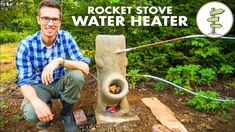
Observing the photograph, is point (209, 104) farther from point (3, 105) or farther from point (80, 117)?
point (3, 105)

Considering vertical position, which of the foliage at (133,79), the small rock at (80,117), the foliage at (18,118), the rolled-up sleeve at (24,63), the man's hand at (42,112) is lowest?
the foliage at (18,118)

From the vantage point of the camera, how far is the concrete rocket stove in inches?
140

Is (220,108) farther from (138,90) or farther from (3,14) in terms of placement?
(3,14)

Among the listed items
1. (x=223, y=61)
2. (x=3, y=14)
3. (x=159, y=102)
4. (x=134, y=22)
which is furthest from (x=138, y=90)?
(x=3, y=14)

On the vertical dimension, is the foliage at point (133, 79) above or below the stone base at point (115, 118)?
above

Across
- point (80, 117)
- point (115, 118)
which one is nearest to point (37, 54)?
point (80, 117)

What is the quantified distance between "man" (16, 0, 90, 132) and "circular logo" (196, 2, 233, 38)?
2152 millimetres

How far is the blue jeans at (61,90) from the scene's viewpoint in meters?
3.23

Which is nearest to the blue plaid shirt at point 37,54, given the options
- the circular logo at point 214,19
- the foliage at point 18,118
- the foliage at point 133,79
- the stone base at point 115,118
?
the stone base at point 115,118

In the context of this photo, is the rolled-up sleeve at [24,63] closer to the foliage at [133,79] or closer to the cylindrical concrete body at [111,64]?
the cylindrical concrete body at [111,64]

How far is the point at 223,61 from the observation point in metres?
5.34

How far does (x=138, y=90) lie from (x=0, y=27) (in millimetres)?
8783

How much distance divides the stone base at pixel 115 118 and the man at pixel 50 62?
27 centimetres

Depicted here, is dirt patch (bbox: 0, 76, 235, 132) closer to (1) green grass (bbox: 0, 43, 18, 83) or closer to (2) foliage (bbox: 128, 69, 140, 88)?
(2) foliage (bbox: 128, 69, 140, 88)
